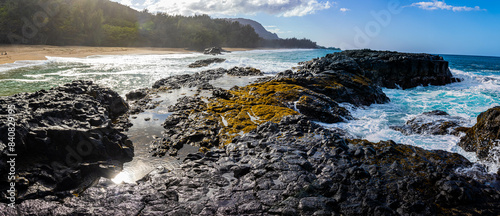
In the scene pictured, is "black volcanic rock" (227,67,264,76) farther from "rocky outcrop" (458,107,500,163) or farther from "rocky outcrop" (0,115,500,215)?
"rocky outcrop" (458,107,500,163)

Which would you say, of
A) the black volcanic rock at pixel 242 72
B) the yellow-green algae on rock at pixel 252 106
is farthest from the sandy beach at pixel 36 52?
the yellow-green algae on rock at pixel 252 106

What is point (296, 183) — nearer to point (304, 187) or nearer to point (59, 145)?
point (304, 187)

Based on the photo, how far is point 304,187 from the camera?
12.7 feet

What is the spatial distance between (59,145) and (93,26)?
60646 mm

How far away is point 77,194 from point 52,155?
109 cm

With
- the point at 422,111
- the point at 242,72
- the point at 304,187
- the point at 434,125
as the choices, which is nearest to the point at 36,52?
the point at 242,72

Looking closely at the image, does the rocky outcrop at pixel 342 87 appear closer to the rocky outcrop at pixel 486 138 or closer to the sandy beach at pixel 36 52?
the rocky outcrop at pixel 486 138

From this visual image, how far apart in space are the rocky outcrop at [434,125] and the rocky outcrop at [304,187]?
3.05 m

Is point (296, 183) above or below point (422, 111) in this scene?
below

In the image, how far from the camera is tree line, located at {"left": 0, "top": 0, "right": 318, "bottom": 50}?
3953 centimetres

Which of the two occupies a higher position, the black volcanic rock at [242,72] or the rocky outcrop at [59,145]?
the black volcanic rock at [242,72]

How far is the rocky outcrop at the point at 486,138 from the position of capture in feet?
17.2

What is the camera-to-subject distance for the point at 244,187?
4.06 metres

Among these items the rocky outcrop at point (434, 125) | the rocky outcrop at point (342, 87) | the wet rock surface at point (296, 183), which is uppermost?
the rocky outcrop at point (342, 87)
